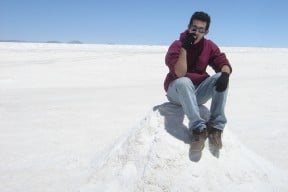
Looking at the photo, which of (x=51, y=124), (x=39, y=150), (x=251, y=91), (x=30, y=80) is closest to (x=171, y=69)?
(x=39, y=150)

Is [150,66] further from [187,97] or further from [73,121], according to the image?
[187,97]

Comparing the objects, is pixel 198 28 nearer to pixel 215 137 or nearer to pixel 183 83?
pixel 183 83

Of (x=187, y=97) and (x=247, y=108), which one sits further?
(x=247, y=108)

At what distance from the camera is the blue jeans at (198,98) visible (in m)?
3.98

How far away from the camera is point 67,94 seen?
12.5 meters

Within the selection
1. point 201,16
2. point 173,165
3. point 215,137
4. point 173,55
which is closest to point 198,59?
point 173,55

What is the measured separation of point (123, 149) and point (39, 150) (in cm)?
225

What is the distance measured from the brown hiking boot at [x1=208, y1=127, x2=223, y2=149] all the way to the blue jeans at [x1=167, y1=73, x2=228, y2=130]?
5 centimetres

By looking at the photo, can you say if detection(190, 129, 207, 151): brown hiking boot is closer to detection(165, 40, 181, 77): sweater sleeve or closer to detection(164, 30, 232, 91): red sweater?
detection(164, 30, 232, 91): red sweater

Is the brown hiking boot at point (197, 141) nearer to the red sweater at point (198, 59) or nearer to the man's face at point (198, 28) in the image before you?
the red sweater at point (198, 59)

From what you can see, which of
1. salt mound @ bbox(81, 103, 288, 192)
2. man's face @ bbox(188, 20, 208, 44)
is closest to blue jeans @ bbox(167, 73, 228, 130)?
salt mound @ bbox(81, 103, 288, 192)

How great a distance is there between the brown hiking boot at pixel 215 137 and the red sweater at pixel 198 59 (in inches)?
20.9

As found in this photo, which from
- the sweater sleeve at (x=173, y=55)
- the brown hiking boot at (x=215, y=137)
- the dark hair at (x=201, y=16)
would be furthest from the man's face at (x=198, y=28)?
the brown hiking boot at (x=215, y=137)

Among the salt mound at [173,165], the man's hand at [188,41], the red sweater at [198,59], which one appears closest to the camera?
the salt mound at [173,165]
